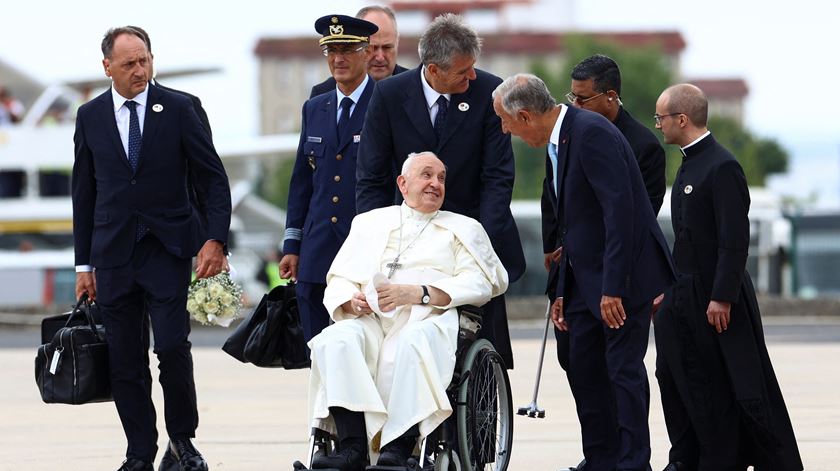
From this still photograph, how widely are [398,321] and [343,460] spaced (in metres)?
0.69

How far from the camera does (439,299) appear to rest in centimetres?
704

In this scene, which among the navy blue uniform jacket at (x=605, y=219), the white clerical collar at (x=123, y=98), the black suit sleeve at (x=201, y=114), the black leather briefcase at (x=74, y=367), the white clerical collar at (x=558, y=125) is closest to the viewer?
the navy blue uniform jacket at (x=605, y=219)

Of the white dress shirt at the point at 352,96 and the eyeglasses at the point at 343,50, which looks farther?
the white dress shirt at the point at 352,96

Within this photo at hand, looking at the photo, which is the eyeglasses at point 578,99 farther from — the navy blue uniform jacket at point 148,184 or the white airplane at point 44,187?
the white airplane at point 44,187

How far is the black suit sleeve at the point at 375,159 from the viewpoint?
301 inches

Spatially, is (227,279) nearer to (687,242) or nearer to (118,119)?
(118,119)

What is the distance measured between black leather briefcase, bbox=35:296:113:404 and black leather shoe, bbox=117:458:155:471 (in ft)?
1.01

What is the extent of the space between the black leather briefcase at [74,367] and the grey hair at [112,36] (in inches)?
49.4

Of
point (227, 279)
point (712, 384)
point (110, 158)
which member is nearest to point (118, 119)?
point (110, 158)

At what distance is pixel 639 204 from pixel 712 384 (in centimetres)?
92

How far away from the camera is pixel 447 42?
290 inches

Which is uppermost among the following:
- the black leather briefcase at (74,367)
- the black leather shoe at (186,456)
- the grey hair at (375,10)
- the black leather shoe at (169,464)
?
the grey hair at (375,10)

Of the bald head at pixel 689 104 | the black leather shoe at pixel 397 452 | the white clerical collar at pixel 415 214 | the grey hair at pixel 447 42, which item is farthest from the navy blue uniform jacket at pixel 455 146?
the black leather shoe at pixel 397 452

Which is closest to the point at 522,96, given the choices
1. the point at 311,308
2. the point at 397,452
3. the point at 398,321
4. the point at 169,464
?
the point at 398,321
